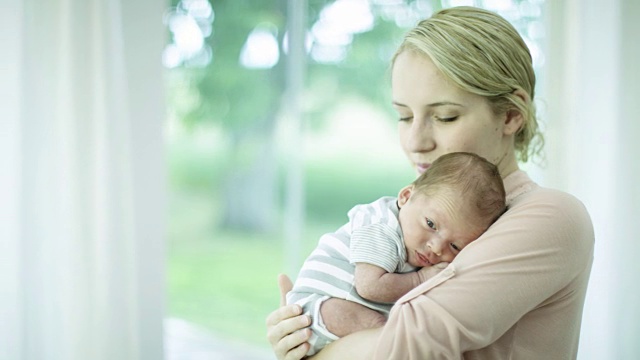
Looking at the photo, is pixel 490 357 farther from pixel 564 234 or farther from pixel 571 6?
pixel 571 6

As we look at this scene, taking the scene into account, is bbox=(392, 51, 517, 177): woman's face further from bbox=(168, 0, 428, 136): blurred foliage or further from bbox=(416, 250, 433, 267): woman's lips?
bbox=(168, 0, 428, 136): blurred foliage

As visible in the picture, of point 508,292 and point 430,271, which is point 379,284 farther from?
point 508,292

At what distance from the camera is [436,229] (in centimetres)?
135

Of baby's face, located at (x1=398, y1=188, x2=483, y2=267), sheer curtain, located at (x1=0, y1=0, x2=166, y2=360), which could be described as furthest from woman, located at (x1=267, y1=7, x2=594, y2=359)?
sheer curtain, located at (x1=0, y1=0, x2=166, y2=360)

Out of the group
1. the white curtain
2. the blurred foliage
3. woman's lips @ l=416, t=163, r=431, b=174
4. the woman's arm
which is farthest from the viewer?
the blurred foliage

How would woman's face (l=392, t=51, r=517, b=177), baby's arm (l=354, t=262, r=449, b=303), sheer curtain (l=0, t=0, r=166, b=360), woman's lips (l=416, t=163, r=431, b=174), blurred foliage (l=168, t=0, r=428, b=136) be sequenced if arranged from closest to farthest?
1. baby's arm (l=354, t=262, r=449, b=303)
2. woman's face (l=392, t=51, r=517, b=177)
3. woman's lips (l=416, t=163, r=431, b=174)
4. sheer curtain (l=0, t=0, r=166, b=360)
5. blurred foliage (l=168, t=0, r=428, b=136)

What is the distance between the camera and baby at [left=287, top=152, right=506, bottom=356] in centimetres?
132

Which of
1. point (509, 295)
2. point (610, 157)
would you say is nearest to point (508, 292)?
point (509, 295)

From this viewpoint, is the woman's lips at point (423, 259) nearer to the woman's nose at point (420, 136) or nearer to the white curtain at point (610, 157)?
the woman's nose at point (420, 136)

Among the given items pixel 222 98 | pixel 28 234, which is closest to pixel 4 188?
pixel 28 234

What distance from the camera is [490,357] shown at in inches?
48.9

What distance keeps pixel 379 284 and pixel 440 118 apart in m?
0.37

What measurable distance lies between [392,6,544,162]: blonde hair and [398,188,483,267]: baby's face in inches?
9.4

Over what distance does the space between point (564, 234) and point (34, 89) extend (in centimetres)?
194
